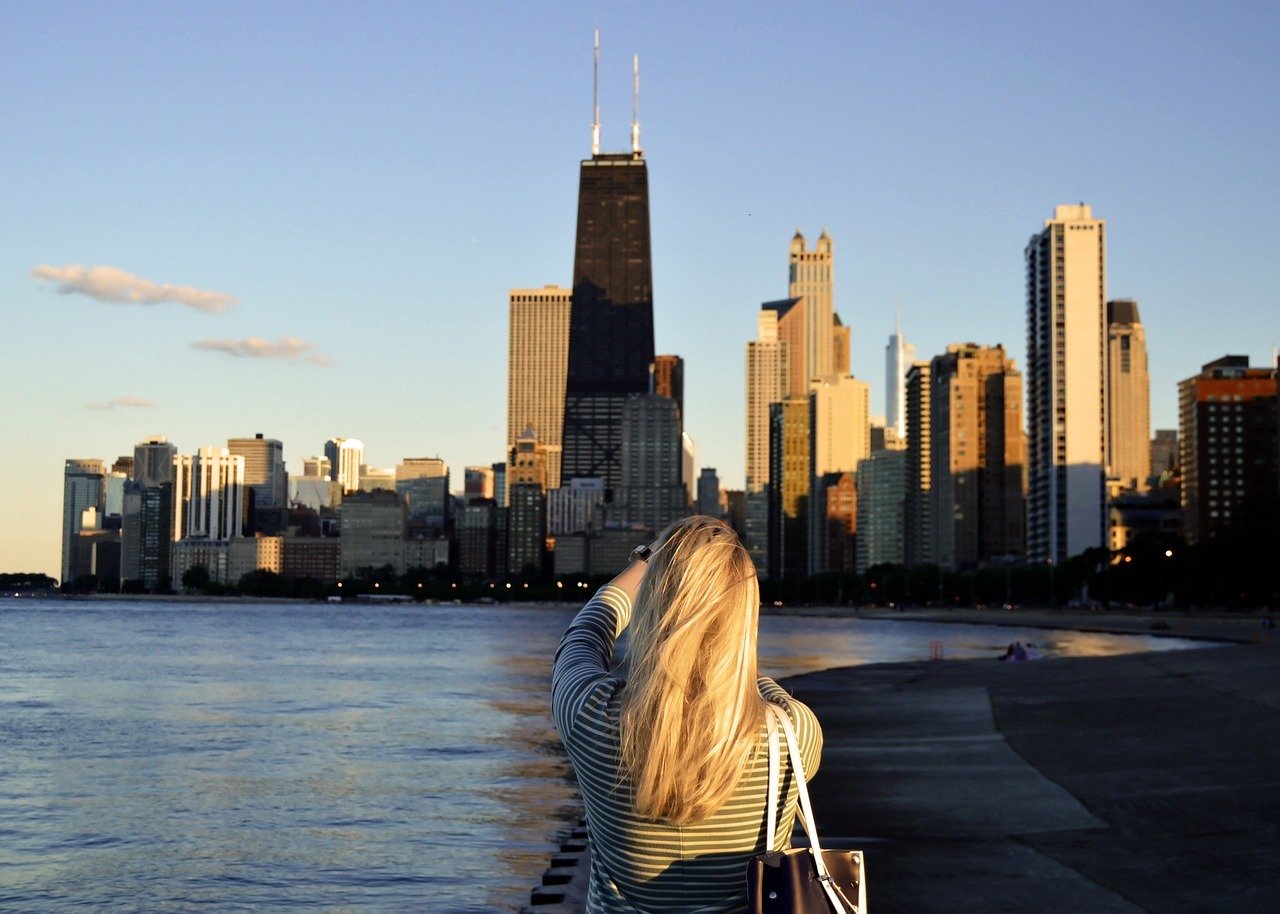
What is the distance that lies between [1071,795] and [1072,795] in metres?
0.01

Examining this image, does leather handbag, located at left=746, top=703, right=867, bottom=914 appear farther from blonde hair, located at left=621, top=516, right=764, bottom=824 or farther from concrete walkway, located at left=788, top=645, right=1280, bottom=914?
concrete walkway, located at left=788, top=645, right=1280, bottom=914

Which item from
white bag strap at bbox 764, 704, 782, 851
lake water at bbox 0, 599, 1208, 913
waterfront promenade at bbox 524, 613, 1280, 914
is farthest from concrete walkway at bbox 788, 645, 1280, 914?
white bag strap at bbox 764, 704, 782, 851

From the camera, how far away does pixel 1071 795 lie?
13.1 meters

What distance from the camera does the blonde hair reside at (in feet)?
11.0

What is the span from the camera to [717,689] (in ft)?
11.0

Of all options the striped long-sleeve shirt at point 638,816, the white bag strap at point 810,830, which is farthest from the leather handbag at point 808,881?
the striped long-sleeve shirt at point 638,816

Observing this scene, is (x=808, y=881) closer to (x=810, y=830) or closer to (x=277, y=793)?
(x=810, y=830)

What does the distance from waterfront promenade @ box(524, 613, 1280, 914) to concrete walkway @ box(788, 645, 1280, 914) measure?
0.07 ft

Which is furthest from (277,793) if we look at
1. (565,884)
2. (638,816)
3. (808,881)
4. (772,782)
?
(808,881)

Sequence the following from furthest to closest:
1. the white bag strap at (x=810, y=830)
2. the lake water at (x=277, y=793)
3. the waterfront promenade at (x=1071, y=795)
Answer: the lake water at (x=277, y=793) < the waterfront promenade at (x=1071, y=795) < the white bag strap at (x=810, y=830)

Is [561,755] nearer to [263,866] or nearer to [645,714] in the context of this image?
[263,866]

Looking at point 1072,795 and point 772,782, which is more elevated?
point 772,782

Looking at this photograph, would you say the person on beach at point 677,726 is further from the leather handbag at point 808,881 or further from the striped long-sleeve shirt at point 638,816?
the leather handbag at point 808,881

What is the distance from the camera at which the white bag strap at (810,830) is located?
3.18m
